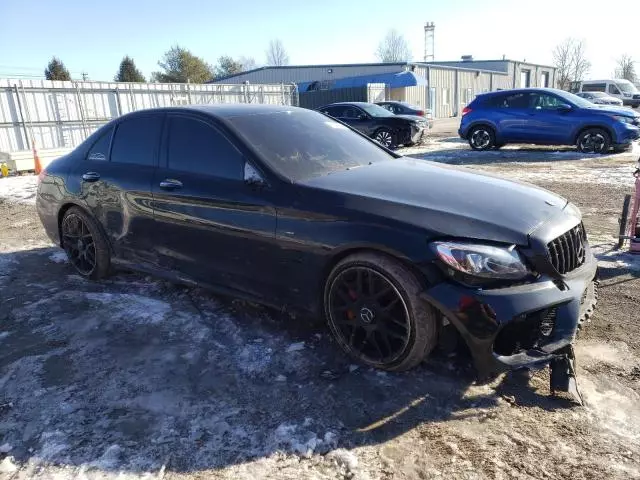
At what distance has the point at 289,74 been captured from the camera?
47.5 metres

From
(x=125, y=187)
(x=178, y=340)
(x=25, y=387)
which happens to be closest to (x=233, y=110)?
(x=125, y=187)

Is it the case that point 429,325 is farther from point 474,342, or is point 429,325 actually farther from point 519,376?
point 519,376

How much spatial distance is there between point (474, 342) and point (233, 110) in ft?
8.67

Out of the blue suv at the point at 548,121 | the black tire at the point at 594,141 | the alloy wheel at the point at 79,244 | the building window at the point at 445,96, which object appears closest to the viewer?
the alloy wheel at the point at 79,244

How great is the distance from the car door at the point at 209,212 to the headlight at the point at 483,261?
1.21 m

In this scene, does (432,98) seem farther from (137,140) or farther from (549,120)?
(137,140)

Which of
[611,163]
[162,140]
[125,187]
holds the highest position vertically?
[162,140]

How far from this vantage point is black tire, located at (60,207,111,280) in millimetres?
4703

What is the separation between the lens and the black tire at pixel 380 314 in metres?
2.80

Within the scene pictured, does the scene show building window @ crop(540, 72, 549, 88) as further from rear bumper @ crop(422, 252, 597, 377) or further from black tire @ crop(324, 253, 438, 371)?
black tire @ crop(324, 253, 438, 371)

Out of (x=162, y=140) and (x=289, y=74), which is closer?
(x=162, y=140)

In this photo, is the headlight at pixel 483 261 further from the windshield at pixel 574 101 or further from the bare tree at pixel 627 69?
the bare tree at pixel 627 69

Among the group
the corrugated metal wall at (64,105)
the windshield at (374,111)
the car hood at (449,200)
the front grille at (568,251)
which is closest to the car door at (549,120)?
the windshield at (374,111)

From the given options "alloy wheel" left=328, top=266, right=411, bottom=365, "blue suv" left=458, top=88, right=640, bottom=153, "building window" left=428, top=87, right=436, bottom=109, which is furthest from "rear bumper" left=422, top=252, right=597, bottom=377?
"building window" left=428, top=87, right=436, bottom=109
